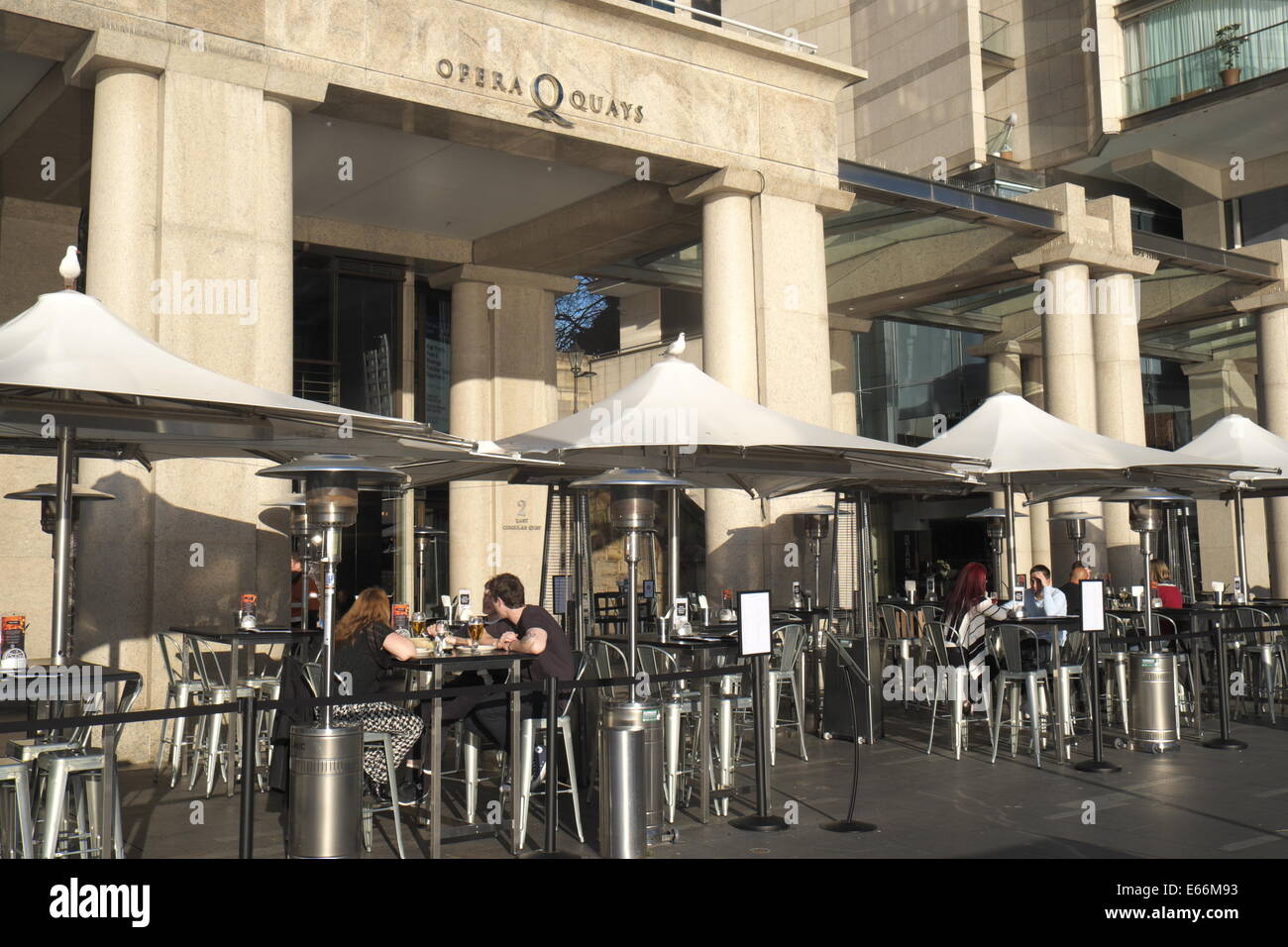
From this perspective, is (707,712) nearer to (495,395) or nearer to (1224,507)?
(495,395)

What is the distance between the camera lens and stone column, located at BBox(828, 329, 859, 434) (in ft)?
71.2

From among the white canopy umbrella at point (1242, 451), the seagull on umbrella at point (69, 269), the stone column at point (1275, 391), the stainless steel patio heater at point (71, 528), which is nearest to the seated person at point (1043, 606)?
the white canopy umbrella at point (1242, 451)

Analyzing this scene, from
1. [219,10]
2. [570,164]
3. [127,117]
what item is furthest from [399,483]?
[570,164]

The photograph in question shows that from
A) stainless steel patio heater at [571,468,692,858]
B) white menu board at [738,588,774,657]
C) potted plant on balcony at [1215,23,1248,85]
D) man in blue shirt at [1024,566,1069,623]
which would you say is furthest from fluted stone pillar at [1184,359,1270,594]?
stainless steel patio heater at [571,468,692,858]

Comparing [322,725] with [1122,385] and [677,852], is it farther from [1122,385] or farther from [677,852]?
[1122,385]

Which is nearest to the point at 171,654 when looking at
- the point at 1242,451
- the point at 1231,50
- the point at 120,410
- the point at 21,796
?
the point at 120,410

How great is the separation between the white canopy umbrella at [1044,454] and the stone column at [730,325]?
2.86 meters

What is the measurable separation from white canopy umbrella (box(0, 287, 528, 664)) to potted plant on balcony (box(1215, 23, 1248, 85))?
19.8 m

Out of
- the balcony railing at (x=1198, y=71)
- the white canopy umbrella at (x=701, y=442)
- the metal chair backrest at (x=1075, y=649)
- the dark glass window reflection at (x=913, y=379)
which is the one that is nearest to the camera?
the white canopy umbrella at (x=701, y=442)

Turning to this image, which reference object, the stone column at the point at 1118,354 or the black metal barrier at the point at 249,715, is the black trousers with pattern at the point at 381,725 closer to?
the black metal barrier at the point at 249,715

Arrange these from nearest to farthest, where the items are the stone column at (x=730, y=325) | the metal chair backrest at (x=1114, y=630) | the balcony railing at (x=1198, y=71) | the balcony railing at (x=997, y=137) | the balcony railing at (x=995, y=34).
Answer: the metal chair backrest at (x=1114, y=630)
the stone column at (x=730, y=325)
the balcony railing at (x=1198, y=71)
the balcony railing at (x=997, y=137)
the balcony railing at (x=995, y=34)

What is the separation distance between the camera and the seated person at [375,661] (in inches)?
285

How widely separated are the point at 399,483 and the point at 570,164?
24.5 feet

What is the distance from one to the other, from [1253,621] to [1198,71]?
13372 millimetres
